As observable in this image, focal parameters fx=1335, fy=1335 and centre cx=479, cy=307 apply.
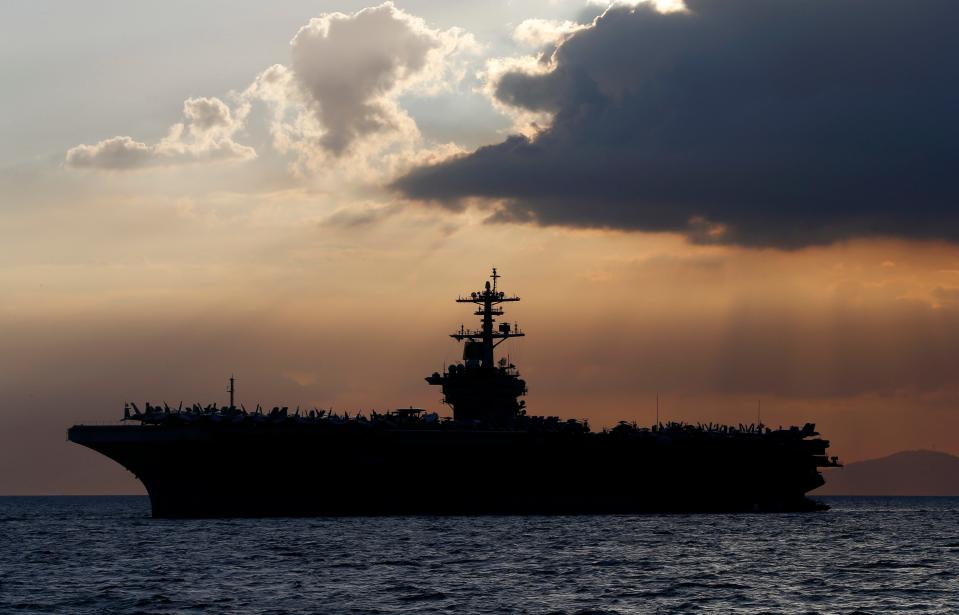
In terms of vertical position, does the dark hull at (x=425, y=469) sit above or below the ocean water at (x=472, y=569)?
above

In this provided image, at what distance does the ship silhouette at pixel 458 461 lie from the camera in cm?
Answer: 5400

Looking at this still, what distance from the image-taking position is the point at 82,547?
157 ft

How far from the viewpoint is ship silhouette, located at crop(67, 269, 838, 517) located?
54000 mm

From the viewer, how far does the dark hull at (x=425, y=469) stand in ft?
176

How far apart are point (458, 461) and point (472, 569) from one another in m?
20.9

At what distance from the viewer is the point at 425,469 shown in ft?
188

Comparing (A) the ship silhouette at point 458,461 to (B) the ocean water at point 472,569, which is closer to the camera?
(B) the ocean water at point 472,569

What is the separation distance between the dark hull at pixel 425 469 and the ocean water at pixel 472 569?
1513 millimetres

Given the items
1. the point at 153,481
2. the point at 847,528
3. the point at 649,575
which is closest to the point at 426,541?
the point at 649,575

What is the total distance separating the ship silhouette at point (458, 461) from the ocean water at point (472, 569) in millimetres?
1650

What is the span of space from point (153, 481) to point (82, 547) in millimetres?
7543

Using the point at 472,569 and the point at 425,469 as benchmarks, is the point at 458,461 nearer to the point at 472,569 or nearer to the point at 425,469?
the point at 425,469

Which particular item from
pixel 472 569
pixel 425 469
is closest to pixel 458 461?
pixel 425 469

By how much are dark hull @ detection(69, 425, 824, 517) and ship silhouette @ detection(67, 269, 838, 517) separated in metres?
0.06
